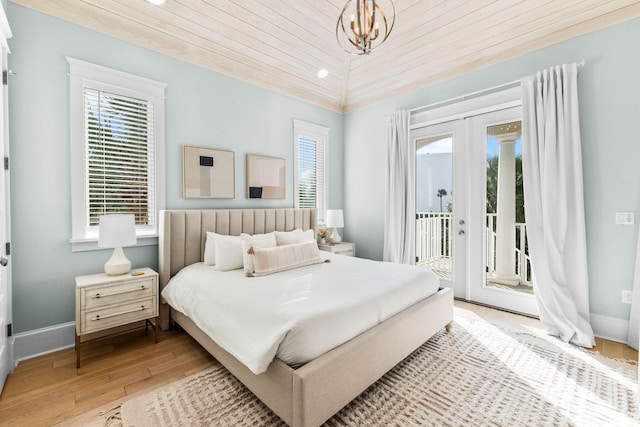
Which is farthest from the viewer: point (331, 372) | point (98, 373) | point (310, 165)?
point (310, 165)

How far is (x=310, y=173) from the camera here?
457cm

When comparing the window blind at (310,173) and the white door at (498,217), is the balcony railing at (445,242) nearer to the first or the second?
the white door at (498,217)

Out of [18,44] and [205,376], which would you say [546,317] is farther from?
[18,44]

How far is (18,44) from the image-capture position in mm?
2281

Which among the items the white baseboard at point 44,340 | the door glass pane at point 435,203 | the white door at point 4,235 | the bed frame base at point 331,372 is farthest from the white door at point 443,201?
the white door at point 4,235

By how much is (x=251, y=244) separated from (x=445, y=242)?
263cm

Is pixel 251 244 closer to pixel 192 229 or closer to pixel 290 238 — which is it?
pixel 290 238

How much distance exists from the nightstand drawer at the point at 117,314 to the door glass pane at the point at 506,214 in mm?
3734

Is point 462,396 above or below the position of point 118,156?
below

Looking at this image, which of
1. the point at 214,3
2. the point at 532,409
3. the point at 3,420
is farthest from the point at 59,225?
the point at 532,409

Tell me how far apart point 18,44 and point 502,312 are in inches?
209

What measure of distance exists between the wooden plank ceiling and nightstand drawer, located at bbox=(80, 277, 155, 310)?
235 cm

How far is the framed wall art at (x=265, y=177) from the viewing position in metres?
3.74

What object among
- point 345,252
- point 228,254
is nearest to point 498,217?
point 345,252
